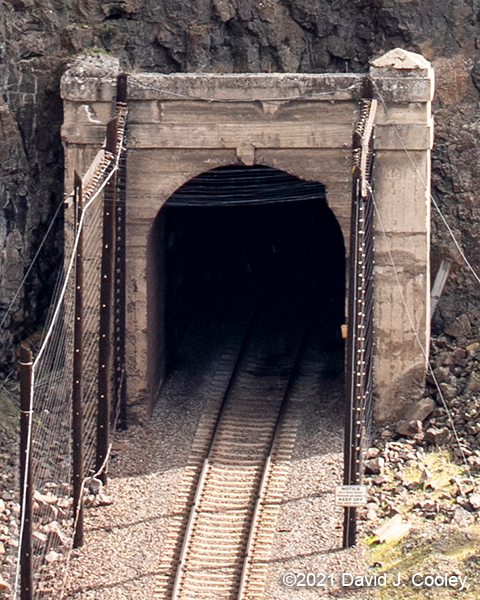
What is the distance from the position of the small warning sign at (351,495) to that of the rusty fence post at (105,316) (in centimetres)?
358

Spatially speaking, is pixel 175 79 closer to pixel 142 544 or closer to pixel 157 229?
pixel 157 229

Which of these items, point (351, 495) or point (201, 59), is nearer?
point (351, 495)

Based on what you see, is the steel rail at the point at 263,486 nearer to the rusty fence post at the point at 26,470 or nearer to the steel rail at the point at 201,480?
the steel rail at the point at 201,480

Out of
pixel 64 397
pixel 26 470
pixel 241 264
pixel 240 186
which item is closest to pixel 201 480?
pixel 64 397

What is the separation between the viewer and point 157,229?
1977 cm

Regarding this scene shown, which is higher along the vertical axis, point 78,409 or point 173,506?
point 78,409

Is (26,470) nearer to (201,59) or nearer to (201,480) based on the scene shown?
(201,480)

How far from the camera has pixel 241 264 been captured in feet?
86.9

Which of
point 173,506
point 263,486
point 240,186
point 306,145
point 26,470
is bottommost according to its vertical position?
point 173,506

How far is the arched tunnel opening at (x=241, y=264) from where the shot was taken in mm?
20031

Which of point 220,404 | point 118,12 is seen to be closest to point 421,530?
point 220,404

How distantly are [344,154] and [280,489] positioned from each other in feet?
16.4

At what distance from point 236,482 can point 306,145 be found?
198 inches

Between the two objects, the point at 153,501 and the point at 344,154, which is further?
the point at 344,154
